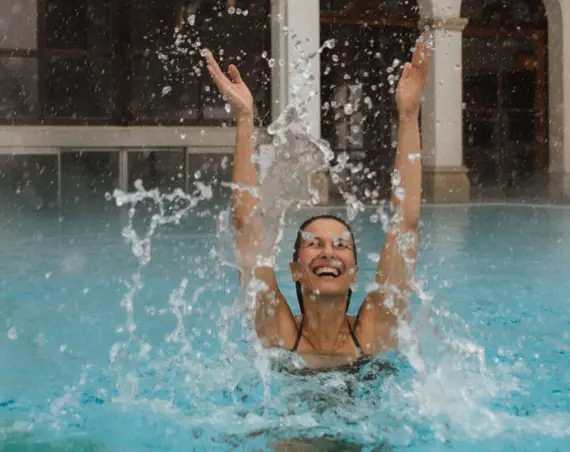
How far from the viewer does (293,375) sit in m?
3.72

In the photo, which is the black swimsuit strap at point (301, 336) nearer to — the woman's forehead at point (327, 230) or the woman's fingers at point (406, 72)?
the woman's forehead at point (327, 230)

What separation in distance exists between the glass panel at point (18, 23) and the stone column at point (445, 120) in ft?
19.6

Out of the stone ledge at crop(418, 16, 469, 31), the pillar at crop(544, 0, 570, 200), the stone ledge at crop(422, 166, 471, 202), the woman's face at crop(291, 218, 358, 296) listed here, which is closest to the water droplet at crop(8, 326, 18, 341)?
the woman's face at crop(291, 218, 358, 296)

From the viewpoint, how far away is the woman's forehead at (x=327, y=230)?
11.4ft

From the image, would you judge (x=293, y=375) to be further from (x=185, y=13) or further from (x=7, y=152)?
(x=185, y=13)

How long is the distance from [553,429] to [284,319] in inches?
43.5

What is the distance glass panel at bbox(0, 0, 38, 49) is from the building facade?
15mm

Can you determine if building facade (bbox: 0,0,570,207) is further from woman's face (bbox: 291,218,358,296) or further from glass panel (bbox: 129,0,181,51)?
woman's face (bbox: 291,218,358,296)

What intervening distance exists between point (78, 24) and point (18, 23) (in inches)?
34.7

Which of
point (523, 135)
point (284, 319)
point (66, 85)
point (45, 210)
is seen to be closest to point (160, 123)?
point (66, 85)

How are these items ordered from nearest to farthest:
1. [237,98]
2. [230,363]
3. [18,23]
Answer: [237,98] → [230,363] → [18,23]

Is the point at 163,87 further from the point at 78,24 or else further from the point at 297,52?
the point at 297,52

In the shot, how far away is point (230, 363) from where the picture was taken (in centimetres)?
451

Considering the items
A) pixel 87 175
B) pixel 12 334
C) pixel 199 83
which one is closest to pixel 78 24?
pixel 199 83
